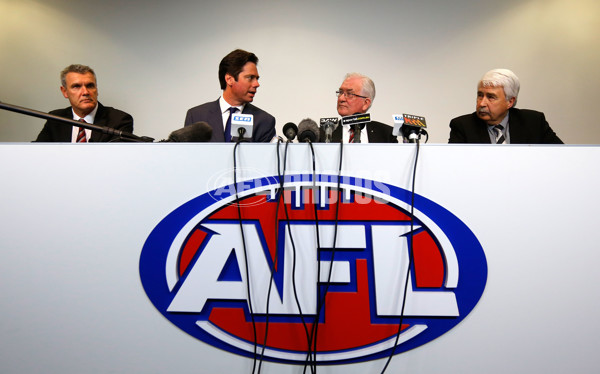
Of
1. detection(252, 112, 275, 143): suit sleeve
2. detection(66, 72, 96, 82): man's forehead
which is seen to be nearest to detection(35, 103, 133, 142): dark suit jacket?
detection(66, 72, 96, 82): man's forehead

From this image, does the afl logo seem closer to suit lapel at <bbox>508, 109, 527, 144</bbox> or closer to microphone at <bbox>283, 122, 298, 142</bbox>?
microphone at <bbox>283, 122, 298, 142</bbox>

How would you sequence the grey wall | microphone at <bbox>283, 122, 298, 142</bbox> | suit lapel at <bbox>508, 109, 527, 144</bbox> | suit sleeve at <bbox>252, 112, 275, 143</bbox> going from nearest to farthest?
microphone at <bbox>283, 122, 298, 142</bbox>
suit lapel at <bbox>508, 109, 527, 144</bbox>
suit sleeve at <bbox>252, 112, 275, 143</bbox>
the grey wall

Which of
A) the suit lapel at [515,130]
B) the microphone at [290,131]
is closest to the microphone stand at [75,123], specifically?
the microphone at [290,131]

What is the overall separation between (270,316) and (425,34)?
9.15 feet

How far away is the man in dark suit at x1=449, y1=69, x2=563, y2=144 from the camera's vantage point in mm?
2506

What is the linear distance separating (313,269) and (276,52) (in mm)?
2444

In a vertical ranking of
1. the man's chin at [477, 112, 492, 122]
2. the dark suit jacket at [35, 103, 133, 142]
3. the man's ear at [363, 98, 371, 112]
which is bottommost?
the dark suit jacket at [35, 103, 133, 142]

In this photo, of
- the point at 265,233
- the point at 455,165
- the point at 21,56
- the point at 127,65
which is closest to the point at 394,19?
the point at 127,65

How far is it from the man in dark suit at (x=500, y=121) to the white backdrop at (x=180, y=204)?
3.96ft

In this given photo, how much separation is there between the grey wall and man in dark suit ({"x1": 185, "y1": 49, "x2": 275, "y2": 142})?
0.60m

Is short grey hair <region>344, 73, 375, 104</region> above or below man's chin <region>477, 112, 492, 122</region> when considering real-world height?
above

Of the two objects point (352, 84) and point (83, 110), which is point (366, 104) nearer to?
point (352, 84)

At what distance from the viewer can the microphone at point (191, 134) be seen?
1523 mm

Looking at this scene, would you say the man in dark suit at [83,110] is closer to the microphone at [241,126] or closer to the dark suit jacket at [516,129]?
the microphone at [241,126]
